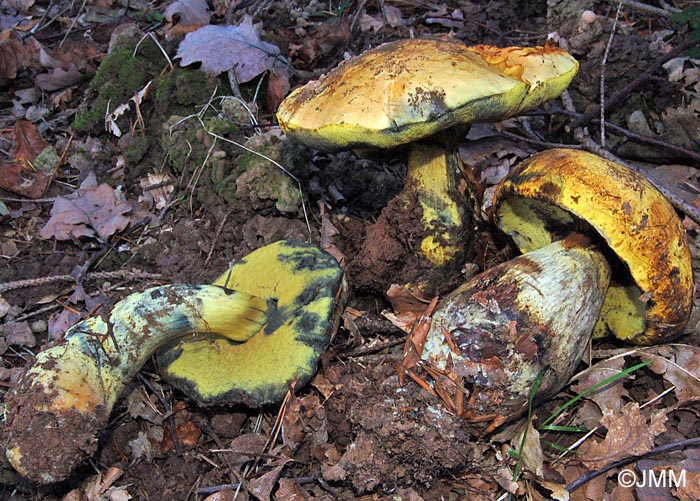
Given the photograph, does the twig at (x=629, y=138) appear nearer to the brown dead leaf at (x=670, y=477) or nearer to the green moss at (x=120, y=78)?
the brown dead leaf at (x=670, y=477)

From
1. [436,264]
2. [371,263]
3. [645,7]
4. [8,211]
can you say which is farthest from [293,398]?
[645,7]

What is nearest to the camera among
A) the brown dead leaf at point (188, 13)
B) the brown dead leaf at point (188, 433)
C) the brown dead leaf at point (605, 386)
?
the brown dead leaf at point (605, 386)

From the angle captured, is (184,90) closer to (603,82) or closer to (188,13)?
(188,13)

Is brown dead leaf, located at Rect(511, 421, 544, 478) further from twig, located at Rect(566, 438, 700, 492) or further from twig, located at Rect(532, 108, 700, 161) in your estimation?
twig, located at Rect(532, 108, 700, 161)

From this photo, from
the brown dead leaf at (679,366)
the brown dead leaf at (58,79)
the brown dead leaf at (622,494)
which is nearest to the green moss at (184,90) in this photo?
the brown dead leaf at (58,79)

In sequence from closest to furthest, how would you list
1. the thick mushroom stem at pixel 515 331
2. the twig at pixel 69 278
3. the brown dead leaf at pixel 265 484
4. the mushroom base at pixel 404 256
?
the thick mushroom stem at pixel 515 331 → the brown dead leaf at pixel 265 484 → the mushroom base at pixel 404 256 → the twig at pixel 69 278

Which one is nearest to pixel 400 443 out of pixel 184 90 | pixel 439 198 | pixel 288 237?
pixel 439 198

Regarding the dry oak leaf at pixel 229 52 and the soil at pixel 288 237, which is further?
the dry oak leaf at pixel 229 52
